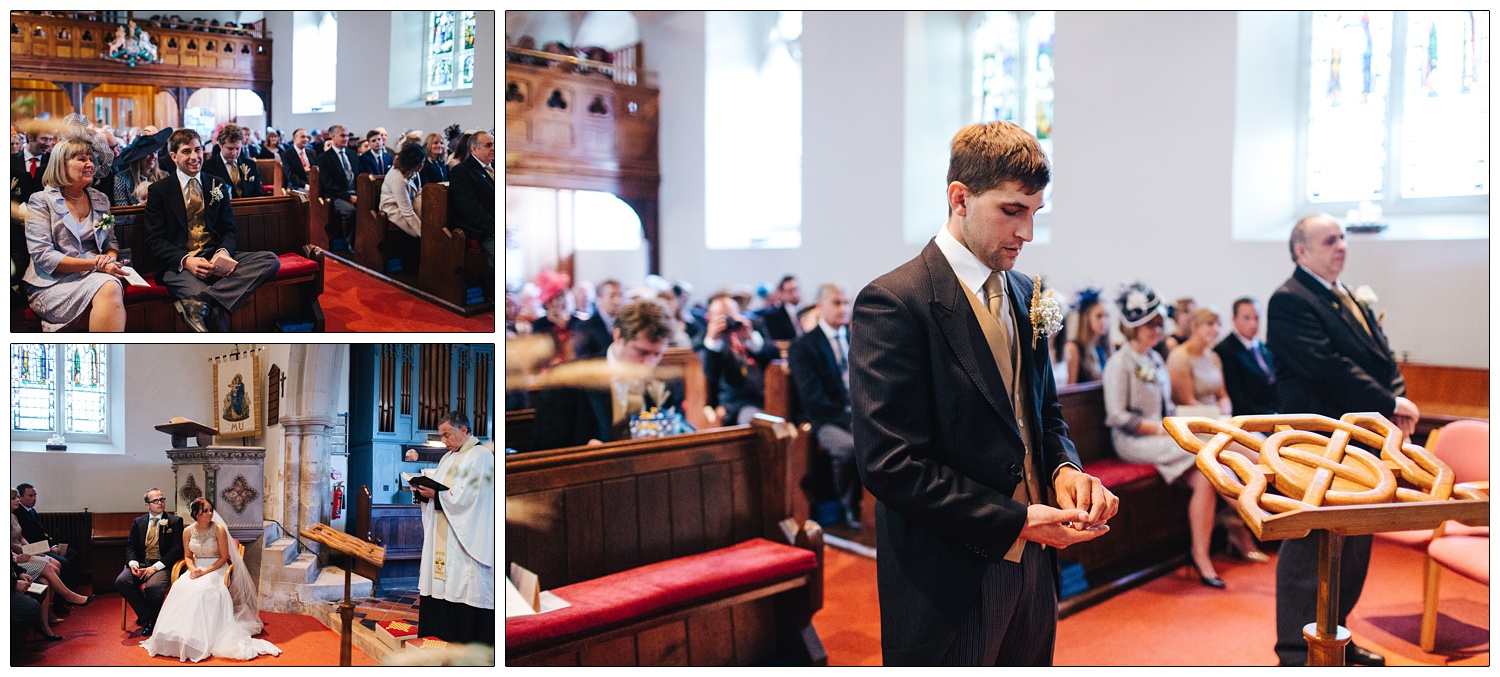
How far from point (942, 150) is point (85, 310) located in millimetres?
9438

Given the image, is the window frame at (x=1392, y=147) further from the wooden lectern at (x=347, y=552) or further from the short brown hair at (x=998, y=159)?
the wooden lectern at (x=347, y=552)

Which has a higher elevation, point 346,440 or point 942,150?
point 942,150

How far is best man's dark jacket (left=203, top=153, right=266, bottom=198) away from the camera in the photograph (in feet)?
8.54

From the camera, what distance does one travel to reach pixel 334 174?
2668 mm

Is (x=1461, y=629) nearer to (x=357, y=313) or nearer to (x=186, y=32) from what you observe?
(x=357, y=313)

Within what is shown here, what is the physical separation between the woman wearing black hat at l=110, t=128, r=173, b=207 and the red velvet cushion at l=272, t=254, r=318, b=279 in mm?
343

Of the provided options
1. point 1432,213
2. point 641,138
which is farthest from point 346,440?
point 641,138

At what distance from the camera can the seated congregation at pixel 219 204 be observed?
258cm

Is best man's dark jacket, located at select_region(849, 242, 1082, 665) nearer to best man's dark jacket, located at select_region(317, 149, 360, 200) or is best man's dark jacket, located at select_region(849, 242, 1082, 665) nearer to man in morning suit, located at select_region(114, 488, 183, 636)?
best man's dark jacket, located at select_region(317, 149, 360, 200)

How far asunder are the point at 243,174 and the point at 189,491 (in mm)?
842

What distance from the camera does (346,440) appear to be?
274 cm

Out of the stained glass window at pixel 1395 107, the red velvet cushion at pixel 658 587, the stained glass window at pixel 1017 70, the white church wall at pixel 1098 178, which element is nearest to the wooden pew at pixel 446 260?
the red velvet cushion at pixel 658 587

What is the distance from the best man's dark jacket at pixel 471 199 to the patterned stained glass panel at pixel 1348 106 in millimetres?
7276

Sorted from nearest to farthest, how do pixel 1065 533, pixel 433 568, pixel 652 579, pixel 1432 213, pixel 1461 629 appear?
pixel 1065 533, pixel 433 568, pixel 652 579, pixel 1461 629, pixel 1432 213
